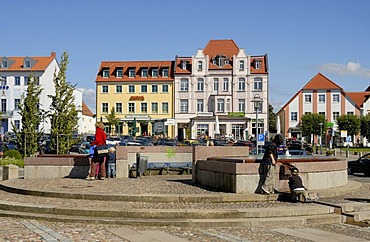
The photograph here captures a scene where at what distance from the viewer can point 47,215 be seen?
12352mm

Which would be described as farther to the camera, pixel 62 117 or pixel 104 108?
pixel 104 108

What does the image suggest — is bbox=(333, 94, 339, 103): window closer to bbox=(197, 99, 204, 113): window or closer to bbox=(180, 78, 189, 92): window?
bbox=(197, 99, 204, 113): window

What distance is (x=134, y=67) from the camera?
8600 centimetres

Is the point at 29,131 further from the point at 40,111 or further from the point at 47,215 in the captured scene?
the point at 47,215

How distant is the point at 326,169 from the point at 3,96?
7255 cm

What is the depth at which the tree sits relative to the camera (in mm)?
29188

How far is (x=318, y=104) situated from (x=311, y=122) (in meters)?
8.62

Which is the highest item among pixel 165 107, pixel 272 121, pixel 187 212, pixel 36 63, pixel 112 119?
pixel 36 63

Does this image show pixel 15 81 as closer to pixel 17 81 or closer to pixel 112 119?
pixel 17 81

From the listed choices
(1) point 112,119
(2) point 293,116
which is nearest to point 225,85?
(2) point 293,116

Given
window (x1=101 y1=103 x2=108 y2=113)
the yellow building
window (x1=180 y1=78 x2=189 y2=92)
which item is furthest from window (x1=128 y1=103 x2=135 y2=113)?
window (x1=180 y1=78 x2=189 y2=92)

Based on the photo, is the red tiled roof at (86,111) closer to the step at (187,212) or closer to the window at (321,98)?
the window at (321,98)

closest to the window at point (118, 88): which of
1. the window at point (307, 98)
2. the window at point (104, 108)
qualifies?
the window at point (104, 108)

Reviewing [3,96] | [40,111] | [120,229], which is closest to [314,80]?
[3,96]
